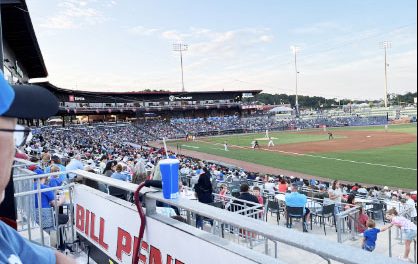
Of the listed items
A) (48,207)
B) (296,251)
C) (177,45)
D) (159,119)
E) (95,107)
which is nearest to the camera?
(48,207)

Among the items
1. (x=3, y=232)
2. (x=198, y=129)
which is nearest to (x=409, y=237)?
(x=3, y=232)

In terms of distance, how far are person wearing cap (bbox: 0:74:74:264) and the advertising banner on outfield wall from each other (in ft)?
3.28

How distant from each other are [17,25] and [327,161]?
75.8 ft

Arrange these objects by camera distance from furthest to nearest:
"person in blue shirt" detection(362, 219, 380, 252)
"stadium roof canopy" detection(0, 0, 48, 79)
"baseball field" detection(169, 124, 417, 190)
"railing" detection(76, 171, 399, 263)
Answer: "baseball field" detection(169, 124, 417, 190)
"stadium roof canopy" detection(0, 0, 48, 79)
"person in blue shirt" detection(362, 219, 380, 252)
"railing" detection(76, 171, 399, 263)

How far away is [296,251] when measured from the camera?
7.12 m

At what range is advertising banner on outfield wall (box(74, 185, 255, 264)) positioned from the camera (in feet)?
8.20

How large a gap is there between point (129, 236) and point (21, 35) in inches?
925

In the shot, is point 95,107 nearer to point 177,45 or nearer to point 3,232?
point 177,45

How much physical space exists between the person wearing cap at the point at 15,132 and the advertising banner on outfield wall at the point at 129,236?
100cm

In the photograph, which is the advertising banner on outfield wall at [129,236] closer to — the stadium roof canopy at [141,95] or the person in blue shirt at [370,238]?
the person in blue shirt at [370,238]

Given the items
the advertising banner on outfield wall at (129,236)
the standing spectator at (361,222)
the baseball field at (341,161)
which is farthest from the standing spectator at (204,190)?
the baseball field at (341,161)

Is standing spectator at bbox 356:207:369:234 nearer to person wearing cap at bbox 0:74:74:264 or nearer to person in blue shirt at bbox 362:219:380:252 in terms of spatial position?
person in blue shirt at bbox 362:219:380:252

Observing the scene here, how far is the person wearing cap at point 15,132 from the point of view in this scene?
4.66ft

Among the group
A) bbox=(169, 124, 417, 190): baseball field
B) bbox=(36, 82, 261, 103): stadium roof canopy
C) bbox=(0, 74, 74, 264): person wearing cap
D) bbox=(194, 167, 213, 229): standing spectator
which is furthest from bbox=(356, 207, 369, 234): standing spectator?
bbox=(36, 82, 261, 103): stadium roof canopy
